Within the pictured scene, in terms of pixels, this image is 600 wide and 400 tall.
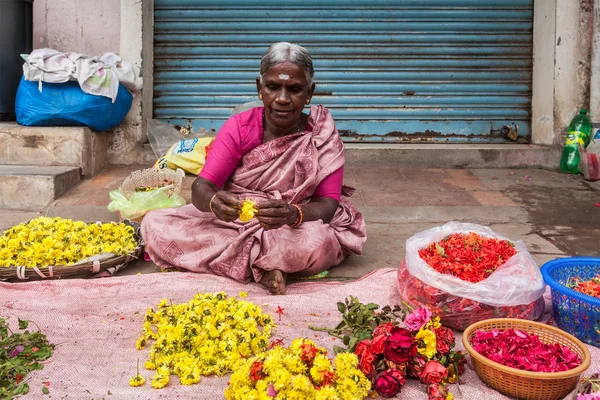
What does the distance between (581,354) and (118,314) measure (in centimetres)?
193

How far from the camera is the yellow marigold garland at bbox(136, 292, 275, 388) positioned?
2123 mm

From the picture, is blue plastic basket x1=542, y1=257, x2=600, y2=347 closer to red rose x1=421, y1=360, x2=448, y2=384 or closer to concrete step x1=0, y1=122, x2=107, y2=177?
red rose x1=421, y1=360, x2=448, y2=384

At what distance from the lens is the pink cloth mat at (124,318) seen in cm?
204

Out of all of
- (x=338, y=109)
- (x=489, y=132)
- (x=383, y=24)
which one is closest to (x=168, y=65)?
(x=338, y=109)

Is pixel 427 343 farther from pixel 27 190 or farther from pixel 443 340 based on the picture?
pixel 27 190

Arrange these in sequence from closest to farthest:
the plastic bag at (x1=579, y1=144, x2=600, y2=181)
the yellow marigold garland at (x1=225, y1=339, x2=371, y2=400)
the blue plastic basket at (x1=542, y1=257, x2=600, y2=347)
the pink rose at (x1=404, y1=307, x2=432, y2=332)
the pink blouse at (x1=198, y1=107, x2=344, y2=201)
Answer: the yellow marigold garland at (x1=225, y1=339, x2=371, y2=400) → the pink rose at (x1=404, y1=307, x2=432, y2=332) → the blue plastic basket at (x1=542, y1=257, x2=600, y2=347) → the pink blouse at (x1=198, y1=107, x2=344, y2=201) → the plastic bag at (x1=579, y1=144, x2=600, y2=181)

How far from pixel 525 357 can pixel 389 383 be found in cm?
50

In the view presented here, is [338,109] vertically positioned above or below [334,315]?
above

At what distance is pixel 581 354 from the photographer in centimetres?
211

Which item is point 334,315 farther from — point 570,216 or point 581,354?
point 570,216

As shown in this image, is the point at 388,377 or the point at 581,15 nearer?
the point at 388,377

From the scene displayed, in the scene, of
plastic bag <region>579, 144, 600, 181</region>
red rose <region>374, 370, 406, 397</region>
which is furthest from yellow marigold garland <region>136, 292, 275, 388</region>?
plastic bag <region>579, 144, 600, 181</region>

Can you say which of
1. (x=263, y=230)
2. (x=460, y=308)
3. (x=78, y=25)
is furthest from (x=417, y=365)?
(x=78, y=25)

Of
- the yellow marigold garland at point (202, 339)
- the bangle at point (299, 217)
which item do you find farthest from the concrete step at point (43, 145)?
the yellow marigold garland at point (202, 339)
